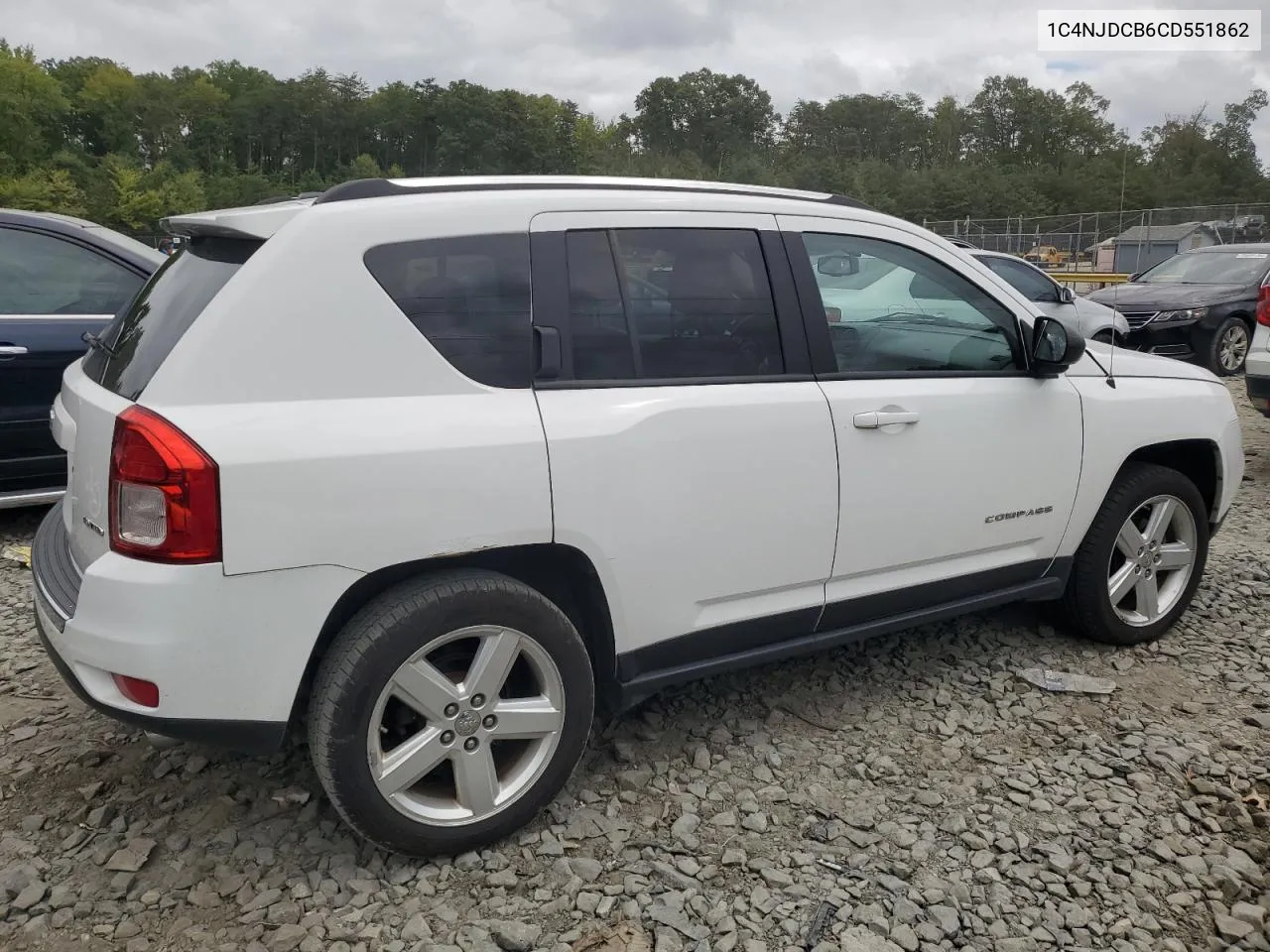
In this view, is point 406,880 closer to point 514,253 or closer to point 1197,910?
point 514,253

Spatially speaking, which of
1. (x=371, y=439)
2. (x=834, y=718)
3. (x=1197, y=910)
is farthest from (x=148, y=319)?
(x=1197, y=910)

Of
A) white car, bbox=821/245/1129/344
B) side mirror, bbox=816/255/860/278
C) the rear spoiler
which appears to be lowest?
white car, bbox=821/245/1129/344

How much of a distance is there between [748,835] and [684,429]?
1159 millimetres

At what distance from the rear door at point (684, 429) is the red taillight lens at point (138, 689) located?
100cm

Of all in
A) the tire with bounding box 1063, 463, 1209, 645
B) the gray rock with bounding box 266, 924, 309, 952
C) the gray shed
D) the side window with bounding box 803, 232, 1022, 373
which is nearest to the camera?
the gray rock with bounding box 266, 924, 309, 952

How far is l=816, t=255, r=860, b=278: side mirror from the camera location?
3.16 meters

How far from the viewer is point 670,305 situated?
284cm

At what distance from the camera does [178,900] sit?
2484 mm

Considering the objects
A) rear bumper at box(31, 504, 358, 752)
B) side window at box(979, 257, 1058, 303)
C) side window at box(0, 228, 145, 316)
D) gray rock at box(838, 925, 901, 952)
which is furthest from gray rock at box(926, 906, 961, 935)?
side window at box(979, 257, 1058, 303)

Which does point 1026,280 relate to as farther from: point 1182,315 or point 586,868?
point 586,868

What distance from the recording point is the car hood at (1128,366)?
3.71m

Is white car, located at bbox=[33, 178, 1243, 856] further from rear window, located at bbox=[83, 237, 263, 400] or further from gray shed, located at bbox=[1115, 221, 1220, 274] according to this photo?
gray shed, located at bbox=[1115, 221, 1220, 274]

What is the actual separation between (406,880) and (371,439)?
3.84 ft

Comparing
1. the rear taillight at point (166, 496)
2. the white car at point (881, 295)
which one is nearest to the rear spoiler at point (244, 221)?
the rear taillight at point (166, 496)
